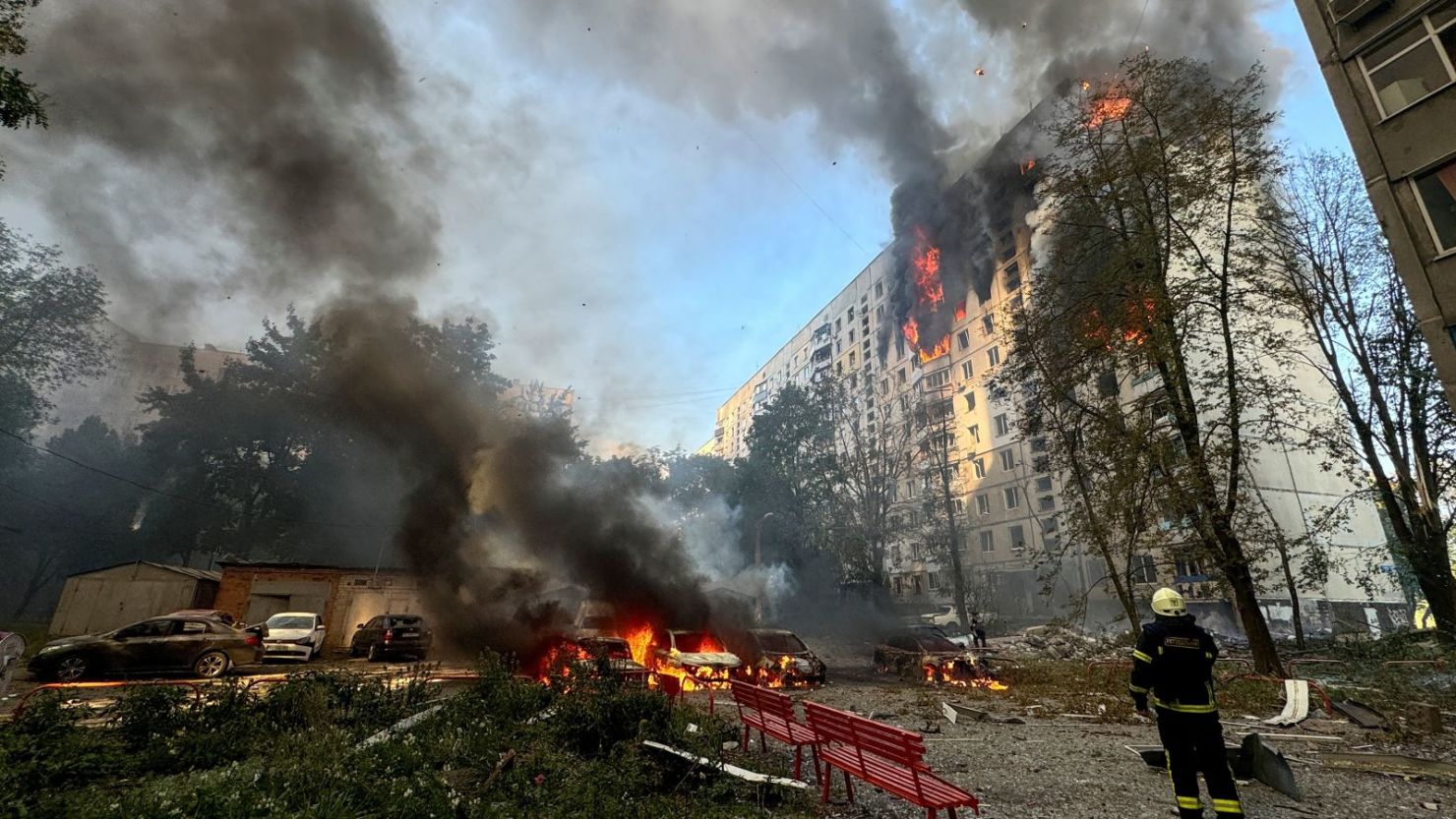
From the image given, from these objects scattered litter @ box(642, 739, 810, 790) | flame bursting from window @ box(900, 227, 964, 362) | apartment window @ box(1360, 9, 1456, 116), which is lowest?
scattered litter @ box(642, 739, 810, 790)

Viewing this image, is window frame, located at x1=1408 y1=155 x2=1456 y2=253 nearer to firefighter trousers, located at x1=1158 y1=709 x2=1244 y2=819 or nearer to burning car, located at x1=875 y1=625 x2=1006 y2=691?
firefighter trousers, located at x1=1158 y1=709 x2=1244 y2=819

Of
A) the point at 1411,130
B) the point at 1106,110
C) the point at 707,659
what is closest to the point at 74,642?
the point at 707,659

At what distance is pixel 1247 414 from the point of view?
34156 mm

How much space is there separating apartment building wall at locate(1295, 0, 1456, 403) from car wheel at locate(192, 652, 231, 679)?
26515 millimetres

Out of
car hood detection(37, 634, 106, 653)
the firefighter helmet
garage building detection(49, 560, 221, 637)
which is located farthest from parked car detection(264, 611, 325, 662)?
the firefighter helmet

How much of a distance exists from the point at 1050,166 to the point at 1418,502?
1454cm

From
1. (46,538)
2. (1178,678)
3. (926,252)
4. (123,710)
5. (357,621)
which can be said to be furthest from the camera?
(926,252)

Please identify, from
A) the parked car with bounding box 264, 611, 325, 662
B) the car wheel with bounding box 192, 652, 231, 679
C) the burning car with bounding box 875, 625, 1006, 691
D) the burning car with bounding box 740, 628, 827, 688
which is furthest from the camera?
the parked car with bounding box 264, 611, 325, 662

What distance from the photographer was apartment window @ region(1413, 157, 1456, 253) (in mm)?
10922

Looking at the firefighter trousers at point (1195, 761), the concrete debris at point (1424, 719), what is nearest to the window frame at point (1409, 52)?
the concrete debris at point (1424, 719)

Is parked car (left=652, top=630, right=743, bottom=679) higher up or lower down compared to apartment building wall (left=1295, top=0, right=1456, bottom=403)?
lower down

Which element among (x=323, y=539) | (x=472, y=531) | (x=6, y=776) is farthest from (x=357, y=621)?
(x=6, y=776)

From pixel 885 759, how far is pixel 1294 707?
33.1 feet

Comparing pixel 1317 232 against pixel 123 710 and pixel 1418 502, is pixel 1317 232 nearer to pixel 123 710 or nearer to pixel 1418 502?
pixel 1418 502
